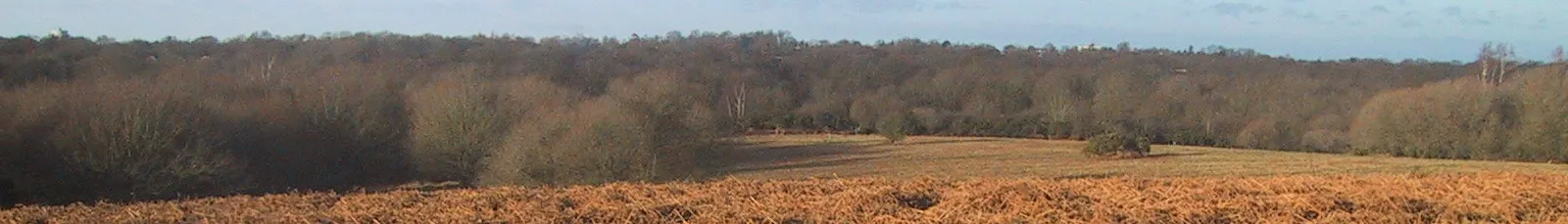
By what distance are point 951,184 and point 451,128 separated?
2241 cm

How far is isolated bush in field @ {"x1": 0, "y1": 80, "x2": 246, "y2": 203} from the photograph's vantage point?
20.6m

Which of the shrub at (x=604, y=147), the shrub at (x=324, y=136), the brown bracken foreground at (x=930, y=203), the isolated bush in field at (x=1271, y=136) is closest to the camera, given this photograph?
the brown bracken foreground at (x=930, y=203)

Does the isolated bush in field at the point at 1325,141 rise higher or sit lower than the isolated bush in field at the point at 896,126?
higher

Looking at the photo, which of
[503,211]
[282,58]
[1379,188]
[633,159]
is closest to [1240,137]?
[633,159]

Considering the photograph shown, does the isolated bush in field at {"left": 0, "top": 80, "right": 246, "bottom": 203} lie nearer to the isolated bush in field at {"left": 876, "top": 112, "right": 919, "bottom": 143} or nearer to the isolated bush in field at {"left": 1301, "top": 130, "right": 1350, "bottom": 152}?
the isolated bush in field at {"left": 876, "top": 112, "right": 919, "bottom": 143}

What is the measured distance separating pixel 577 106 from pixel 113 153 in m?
11.5

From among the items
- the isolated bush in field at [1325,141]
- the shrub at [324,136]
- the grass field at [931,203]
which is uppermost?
the grass field at [931,203]

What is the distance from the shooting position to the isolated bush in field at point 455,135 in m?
28.7

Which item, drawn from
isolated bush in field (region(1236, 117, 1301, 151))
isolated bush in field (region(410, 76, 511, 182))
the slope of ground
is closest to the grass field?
the slope of ground

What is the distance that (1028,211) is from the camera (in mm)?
7172

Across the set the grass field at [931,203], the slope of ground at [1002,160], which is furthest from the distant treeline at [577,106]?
the grass field at [931,203]

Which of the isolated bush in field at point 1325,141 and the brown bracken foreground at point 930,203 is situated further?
the isolated bush in field at point 1325,141

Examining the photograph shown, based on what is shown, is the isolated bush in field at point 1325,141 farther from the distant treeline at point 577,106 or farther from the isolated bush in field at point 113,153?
the isolated bush in field at point 113,153

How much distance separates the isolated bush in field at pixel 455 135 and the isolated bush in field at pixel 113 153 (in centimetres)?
619
